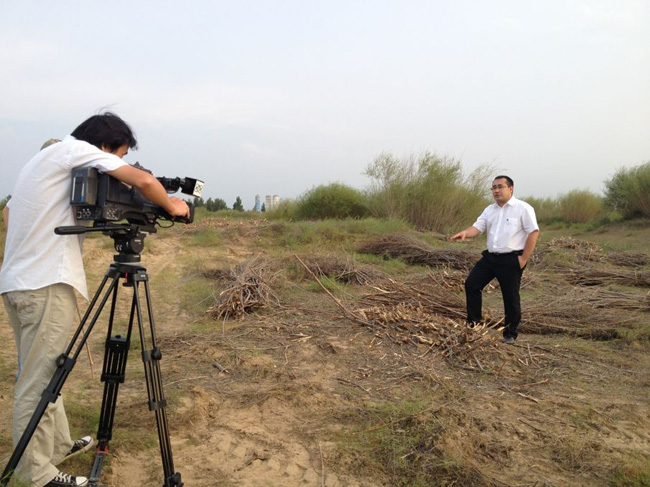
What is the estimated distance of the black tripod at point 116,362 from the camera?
206 cm

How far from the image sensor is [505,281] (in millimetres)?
4766

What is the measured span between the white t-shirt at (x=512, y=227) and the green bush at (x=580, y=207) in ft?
74.8

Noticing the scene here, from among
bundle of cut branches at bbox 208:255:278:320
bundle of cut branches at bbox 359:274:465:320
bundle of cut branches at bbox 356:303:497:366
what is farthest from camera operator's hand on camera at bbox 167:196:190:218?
bundle of cut branches at bbox 359:274:465:320

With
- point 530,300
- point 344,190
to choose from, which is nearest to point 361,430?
point 530,300

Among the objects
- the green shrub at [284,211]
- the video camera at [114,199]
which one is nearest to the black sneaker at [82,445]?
the video camera at [114,199]

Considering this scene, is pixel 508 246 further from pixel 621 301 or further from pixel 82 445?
pixel 82 445

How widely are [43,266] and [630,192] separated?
22.4m

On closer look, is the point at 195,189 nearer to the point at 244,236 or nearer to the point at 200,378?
the point at 200,378

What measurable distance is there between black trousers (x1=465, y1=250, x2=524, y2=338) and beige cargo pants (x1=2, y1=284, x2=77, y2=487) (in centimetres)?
386

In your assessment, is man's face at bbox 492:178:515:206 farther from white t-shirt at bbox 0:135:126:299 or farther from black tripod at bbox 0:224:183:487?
white t-shirt at bbox 0:135:126:299

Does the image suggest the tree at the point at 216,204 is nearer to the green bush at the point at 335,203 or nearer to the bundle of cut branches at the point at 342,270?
the green bush at the point at 335,203

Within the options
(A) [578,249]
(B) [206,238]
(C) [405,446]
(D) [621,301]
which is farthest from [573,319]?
(B) [206,238]

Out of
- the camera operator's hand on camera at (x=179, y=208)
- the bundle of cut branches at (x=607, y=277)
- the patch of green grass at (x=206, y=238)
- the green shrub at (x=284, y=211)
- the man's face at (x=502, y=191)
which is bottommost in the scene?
the bundle of cut branches at (x=607, y=277)

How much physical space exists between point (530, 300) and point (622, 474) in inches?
176
